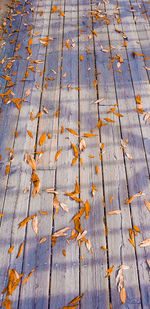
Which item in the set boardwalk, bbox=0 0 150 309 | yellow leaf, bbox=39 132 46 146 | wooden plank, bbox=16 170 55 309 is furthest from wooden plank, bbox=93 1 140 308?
yellow leaf, bbox=39 132 46 146

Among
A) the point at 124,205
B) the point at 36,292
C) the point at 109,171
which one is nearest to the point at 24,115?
the point at 109,171

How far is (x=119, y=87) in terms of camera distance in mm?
2939

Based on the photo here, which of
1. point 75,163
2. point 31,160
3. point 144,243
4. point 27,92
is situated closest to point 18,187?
point 31,160

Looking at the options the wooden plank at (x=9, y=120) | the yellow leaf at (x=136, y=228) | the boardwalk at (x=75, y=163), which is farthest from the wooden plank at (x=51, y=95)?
the yellow leaf at (x=136, y=228)

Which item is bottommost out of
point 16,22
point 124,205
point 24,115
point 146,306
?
point 146,306

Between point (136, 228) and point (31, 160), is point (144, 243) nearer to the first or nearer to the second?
point (136, 228)

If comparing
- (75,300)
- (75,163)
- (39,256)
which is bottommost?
(75,300)

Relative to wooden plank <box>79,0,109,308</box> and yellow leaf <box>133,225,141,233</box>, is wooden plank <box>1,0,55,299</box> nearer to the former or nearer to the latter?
wooden plank <box>79,0,109,308</box>

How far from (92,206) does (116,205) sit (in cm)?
18

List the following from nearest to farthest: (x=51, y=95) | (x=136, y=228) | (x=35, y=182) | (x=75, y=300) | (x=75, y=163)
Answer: (x=75, y=300), (x=136, y=228), (x=35, y=182), (x=75, y=163), (x=51, y=95)

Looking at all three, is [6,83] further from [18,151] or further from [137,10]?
[137,10]

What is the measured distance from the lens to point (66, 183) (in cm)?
220

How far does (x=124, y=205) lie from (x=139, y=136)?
29.0 inches

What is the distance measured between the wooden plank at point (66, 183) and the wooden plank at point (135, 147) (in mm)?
430
